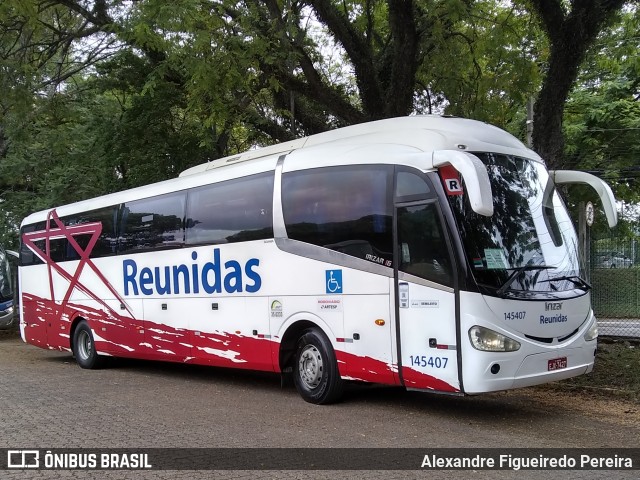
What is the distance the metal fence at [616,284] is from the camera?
12.4 metres

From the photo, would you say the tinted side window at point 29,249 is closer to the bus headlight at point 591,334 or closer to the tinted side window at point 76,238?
Answer: the tinted side window at point 76,238

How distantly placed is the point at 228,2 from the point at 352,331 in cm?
690

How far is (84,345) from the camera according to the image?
46.2 ft

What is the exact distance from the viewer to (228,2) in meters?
11.8

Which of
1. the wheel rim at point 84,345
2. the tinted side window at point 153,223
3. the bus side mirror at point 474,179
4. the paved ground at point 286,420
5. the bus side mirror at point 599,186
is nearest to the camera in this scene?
the bus side mirror at point 474,179

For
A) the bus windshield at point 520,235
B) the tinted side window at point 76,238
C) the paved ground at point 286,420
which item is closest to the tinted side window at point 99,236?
the tinted side window at point 76,238

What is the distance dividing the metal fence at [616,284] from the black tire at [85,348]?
10.2 meters

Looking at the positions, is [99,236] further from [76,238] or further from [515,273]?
[515,273]

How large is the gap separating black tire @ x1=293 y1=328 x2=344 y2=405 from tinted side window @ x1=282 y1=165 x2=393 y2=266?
1310 millimetres

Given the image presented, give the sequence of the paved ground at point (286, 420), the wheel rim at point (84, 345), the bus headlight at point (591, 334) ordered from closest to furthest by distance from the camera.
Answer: the paved ground at point (286, 420) → the bus headlight at point (591, 334) → the wheel rim at point (84, 345)

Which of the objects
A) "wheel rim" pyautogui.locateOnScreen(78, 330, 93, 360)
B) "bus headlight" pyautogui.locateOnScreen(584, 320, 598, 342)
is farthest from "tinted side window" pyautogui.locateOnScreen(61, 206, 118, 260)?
A: "bus headlight" pyautogui.locateOnScreen(584, 320, 598, 342)

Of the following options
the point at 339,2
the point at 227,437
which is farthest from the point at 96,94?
the point at 227,437

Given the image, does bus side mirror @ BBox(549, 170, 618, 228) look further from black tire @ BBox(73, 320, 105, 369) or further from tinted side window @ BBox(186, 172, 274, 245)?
black tire @ BBox(73, 320, 105, 369)

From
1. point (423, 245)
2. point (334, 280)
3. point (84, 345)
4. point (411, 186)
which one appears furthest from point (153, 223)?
point (423, 245)
